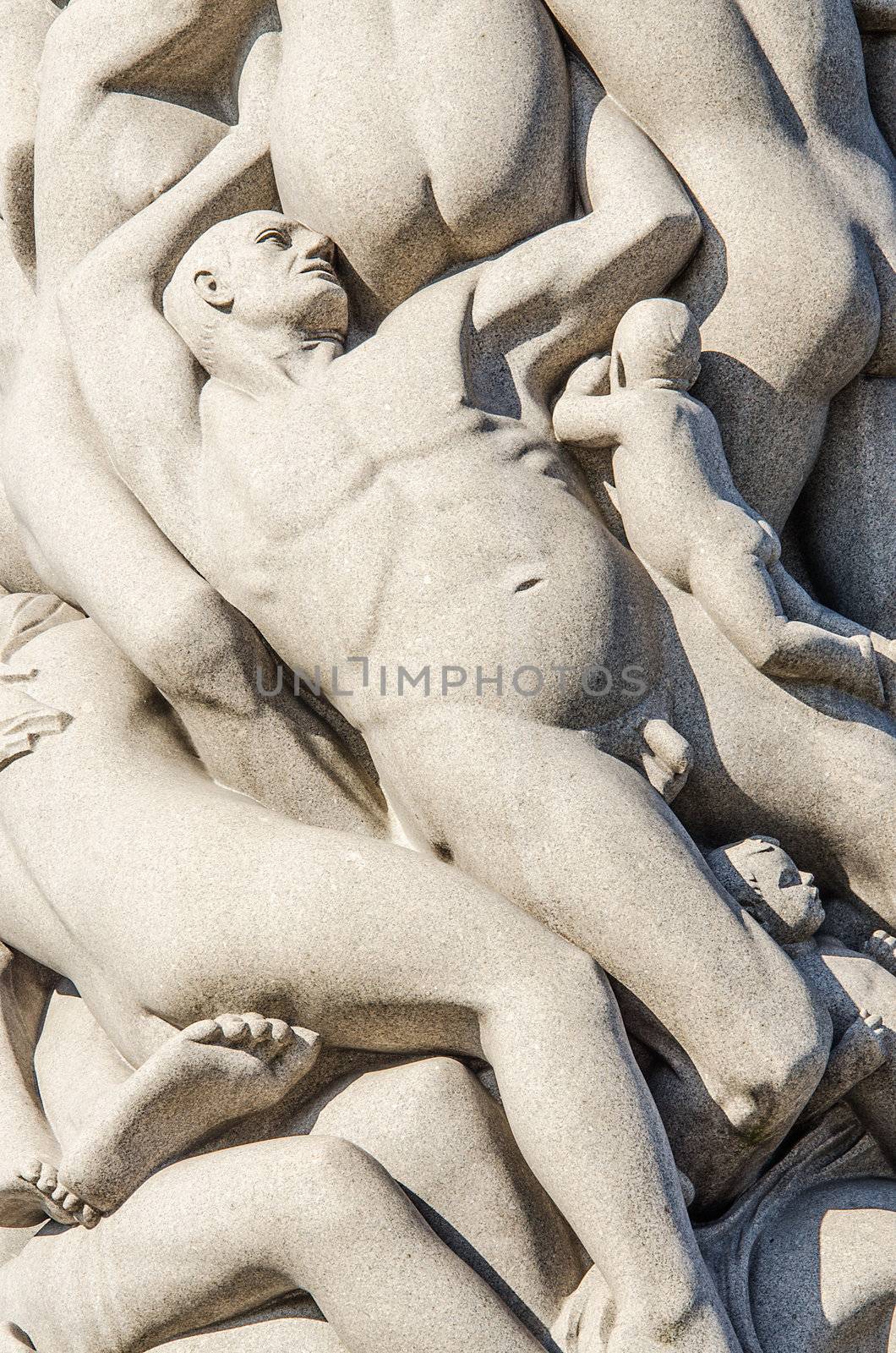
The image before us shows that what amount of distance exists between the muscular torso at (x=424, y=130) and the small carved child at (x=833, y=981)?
1867 mm

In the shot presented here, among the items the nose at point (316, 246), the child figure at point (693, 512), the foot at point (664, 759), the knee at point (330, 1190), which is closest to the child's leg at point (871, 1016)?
the foot at point (664, 759)

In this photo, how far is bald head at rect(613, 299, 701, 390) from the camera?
4.43 metres

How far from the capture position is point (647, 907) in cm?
400

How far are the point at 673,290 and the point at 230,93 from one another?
1606 mm

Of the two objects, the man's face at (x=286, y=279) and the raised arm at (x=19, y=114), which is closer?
the man's face at (x=286, y=279)

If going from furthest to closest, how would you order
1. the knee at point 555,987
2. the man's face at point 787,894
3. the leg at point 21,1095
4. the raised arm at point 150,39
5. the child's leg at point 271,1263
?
the raised arm at point 150,39
the man's face at point 787,894
the leg at point 21,1095
the knee at point 555,987
the child's leg at point 271,1263

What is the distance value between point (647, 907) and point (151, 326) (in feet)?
7.21

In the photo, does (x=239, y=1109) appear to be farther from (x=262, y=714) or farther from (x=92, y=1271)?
(x=262, y=714)

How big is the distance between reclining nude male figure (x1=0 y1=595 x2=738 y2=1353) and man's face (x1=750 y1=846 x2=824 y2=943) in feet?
1.92

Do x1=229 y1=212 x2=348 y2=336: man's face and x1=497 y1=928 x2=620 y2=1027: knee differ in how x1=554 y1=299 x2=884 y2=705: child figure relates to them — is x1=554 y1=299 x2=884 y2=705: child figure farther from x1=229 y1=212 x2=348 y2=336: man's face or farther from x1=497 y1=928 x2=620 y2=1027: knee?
x1=497 y1=928 x2=620 y2=1027: knee

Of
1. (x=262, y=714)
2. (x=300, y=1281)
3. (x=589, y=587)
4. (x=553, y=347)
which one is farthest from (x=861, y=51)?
(x=300, y=1281)

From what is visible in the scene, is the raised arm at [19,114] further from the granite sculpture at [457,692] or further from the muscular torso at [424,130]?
the muscular torso at [424,130]

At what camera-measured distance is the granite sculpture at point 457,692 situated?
13.0 feet

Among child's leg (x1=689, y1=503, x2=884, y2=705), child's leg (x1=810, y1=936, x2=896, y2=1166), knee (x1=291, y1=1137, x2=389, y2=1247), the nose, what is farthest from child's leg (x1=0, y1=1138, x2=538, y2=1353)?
the nose
